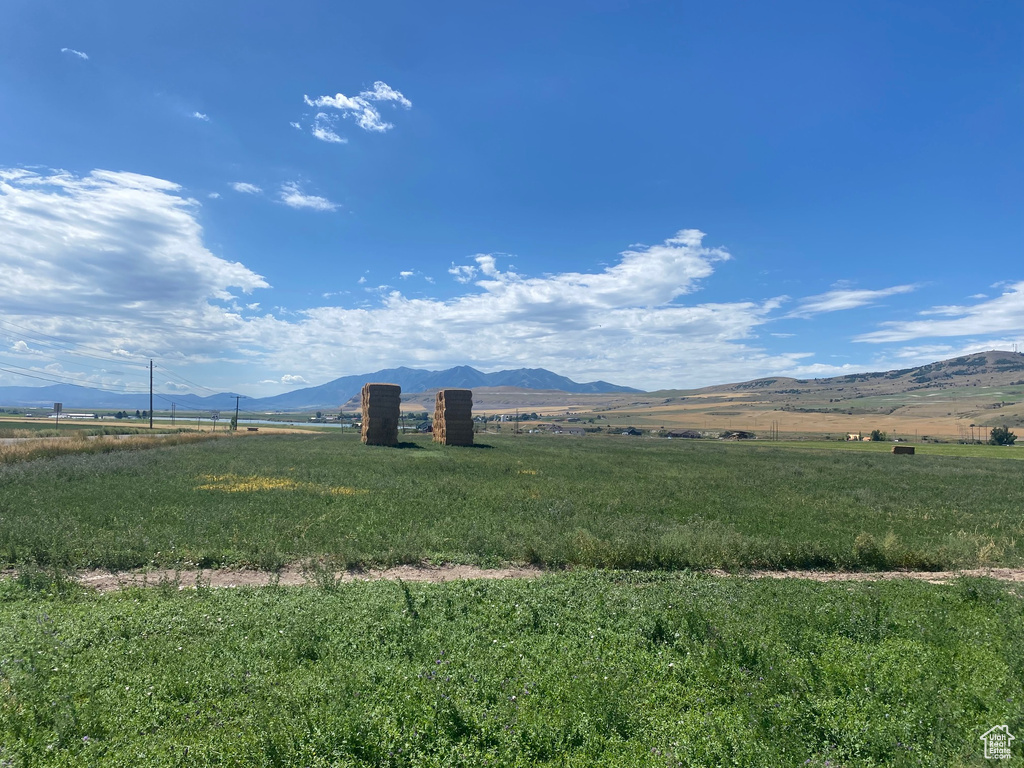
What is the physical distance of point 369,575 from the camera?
12.6 m

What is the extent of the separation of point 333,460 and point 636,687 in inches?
1267

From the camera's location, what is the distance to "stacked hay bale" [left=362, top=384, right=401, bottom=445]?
177 feet

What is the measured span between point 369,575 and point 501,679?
7.15 metres

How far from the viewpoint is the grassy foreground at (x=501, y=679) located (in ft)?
16.6

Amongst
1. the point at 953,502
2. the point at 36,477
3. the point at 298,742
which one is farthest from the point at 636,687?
the point at 36,477

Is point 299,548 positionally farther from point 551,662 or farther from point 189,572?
point 551,662

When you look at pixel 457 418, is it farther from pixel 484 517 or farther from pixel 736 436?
pixel 736 436

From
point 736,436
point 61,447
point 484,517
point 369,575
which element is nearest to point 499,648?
point 369,575

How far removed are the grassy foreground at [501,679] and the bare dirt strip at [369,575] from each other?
143 cm

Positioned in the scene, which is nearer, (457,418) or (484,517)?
(484,517)
